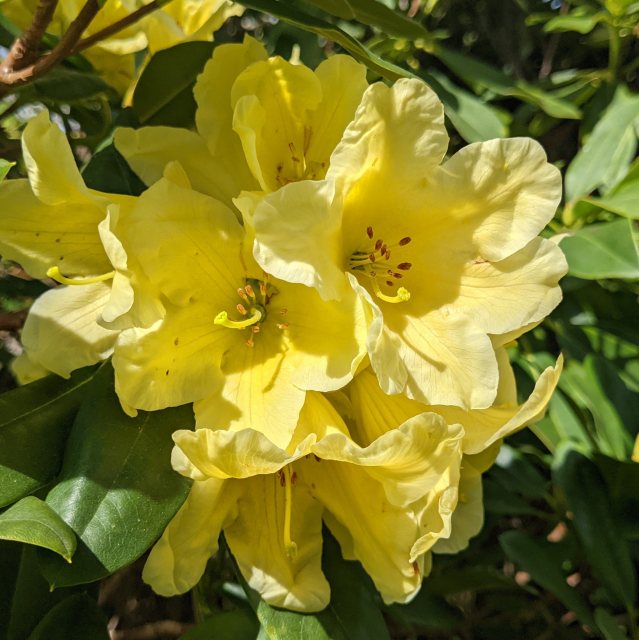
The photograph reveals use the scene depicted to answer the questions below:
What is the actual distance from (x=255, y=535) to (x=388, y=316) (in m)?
0.27

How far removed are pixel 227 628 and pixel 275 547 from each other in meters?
0.18

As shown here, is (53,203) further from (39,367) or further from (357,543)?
(357,543)

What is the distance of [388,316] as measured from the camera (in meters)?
0.71

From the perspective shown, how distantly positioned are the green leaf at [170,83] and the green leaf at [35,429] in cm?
33

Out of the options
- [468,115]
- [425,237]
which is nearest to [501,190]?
[425,237]

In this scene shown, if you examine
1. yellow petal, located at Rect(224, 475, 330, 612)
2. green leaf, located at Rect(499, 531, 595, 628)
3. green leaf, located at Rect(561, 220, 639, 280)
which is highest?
green leaf, located at Rect(561, 220, 639, 280)

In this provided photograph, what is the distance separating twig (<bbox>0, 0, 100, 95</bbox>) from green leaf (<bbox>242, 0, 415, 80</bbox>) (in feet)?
0.50

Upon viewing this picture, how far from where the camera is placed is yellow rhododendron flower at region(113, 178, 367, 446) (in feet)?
2.11

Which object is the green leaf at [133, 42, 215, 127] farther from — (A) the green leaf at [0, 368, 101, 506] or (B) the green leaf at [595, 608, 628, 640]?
(B) the green leaf at [595, 608, 628, 640]

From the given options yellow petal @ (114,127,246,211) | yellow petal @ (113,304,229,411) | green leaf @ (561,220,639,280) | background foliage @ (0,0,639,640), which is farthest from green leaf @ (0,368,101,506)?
green leaf @ (561,220,639,280)

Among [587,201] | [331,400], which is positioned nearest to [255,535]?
[331,400]

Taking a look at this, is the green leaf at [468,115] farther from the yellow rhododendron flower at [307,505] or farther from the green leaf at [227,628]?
the green leaf at [227,628]

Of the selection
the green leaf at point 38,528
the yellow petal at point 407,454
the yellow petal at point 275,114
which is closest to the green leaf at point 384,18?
the yellow petal at point 275,114

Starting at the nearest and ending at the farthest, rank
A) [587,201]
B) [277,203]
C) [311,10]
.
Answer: [277,203] → [587,201] → [311,10]
